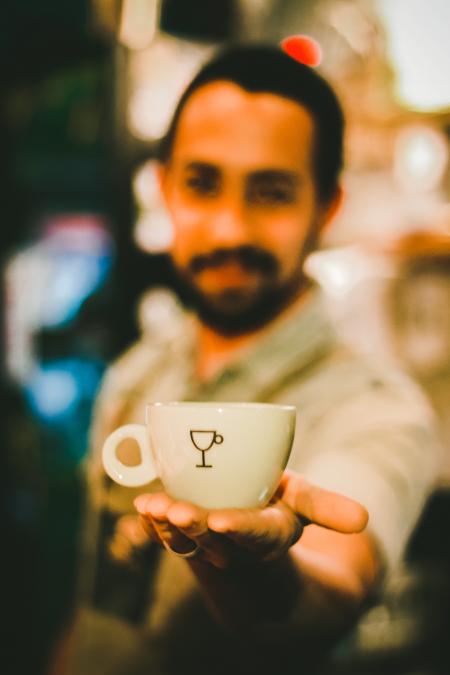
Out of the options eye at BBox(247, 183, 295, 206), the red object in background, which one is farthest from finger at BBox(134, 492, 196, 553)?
the red object in background

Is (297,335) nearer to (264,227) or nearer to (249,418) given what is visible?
(264,227)

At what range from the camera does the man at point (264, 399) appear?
0.55 meters

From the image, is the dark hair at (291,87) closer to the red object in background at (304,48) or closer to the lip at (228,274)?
the lip at (228,274)

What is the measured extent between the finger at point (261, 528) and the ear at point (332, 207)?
28.5 inches

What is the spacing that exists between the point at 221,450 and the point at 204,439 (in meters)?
0.02

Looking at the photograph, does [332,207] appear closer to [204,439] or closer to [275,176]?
[275,176]

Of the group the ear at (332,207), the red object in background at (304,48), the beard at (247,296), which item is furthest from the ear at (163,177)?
the red object in background at (304,48)

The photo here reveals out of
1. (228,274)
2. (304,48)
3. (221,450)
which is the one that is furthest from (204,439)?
(304,48)

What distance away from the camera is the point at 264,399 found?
101 centimetres

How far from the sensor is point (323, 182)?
1.06 meters

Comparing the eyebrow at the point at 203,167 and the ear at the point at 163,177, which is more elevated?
the eyebrow at the point at 203,167

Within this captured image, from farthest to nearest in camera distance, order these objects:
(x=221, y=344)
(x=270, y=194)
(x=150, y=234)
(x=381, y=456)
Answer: (x=150, y=234)
(x=221, y=344)
(x=270, y=194)
(x=381, y=456)

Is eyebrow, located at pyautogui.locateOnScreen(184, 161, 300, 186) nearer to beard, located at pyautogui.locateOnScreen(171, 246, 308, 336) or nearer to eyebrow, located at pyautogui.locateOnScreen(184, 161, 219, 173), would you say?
eyebrow, located at pyautogui.locateOnScreen(184, 161, 219, 173)

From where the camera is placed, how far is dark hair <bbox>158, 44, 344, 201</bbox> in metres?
0.92
